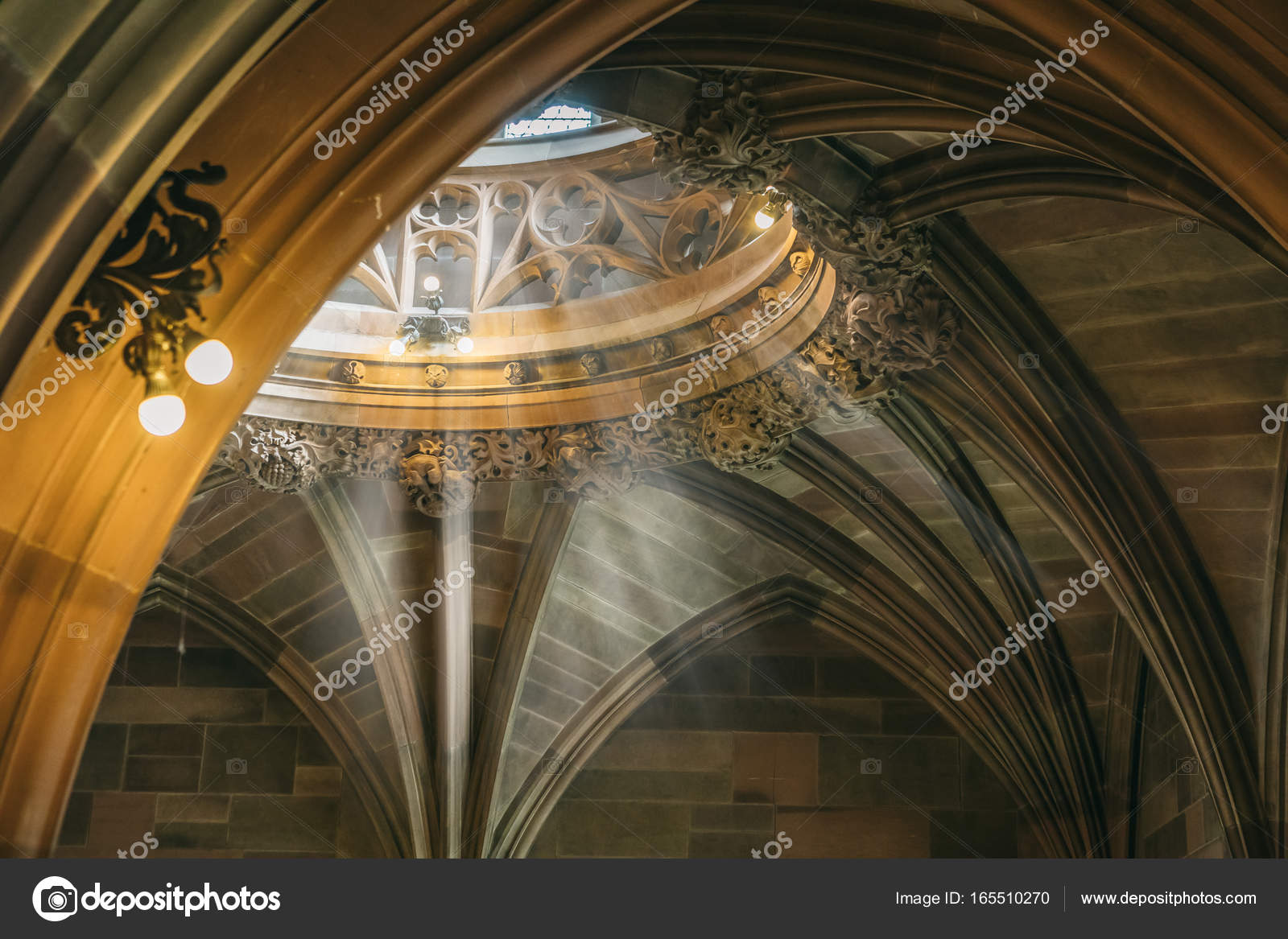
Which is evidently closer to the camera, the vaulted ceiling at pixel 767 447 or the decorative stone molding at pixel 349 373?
the vaulted ceiling at pixel 767 447

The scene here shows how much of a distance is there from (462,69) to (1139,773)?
298 inches

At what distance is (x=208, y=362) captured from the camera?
11.1 ft

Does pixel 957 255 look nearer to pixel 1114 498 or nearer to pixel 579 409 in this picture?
pixel 1114 498

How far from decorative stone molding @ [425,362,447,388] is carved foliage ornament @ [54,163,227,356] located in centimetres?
585

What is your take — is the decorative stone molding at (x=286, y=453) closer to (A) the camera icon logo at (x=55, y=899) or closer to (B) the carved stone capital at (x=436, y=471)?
(B) the carved stone capital at (x=436, y=471)

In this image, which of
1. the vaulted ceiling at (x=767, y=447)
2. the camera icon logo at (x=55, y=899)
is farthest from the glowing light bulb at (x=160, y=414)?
the camera icon logo at (x=55, y=899)

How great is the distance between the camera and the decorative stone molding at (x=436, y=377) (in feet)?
30.3

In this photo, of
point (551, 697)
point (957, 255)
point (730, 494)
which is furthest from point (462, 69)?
point (551, 697)

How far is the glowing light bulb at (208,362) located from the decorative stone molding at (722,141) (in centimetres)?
294

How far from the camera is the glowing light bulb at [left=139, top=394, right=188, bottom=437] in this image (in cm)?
328

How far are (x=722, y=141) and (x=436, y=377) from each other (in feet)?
12.5

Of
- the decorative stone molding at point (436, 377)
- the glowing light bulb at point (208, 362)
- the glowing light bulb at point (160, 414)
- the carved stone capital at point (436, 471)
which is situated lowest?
the glowing light bulb at point (160, 414)

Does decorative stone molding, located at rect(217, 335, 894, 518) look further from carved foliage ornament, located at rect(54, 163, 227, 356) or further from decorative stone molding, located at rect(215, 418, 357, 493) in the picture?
carved foliage ornament, located at rect(54, 163, 227, 356)

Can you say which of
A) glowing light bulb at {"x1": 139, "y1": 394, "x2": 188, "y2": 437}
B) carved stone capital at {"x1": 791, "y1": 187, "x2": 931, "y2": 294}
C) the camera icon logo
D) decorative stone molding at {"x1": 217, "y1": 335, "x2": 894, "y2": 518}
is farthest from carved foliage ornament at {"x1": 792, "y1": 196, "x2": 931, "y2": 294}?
the camera icon logo
